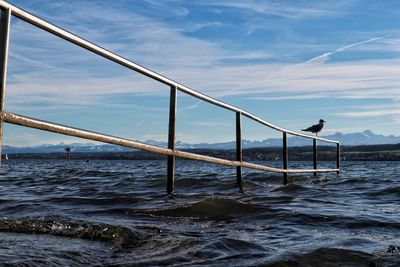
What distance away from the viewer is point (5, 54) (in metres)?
2.97

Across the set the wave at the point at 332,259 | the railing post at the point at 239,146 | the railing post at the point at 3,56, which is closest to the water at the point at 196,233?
the wave at the point at 332,259

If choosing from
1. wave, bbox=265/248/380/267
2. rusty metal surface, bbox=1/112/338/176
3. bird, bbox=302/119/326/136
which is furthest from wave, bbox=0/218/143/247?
bird, bbox=302/119/326/136

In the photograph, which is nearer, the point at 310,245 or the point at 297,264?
the point at 297,264

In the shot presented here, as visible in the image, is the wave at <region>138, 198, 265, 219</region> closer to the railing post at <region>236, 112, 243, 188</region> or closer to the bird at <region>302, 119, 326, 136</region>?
the railing post at <region>236, 112, 243, 188</region>

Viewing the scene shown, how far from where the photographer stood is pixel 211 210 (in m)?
4.79

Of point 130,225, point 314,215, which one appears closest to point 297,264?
point 130,225

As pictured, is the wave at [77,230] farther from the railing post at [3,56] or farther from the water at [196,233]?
the railing post at [3,56]

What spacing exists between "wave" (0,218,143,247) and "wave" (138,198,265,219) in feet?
3.47

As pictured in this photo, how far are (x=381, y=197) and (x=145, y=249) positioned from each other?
472 cm

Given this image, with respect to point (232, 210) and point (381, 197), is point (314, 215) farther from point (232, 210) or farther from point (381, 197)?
point (381, 197)

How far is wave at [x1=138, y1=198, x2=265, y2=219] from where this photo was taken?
458cm

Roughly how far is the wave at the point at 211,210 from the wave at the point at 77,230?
1.06 metres

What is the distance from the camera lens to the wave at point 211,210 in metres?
4.58

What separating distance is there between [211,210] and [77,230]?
160cm
